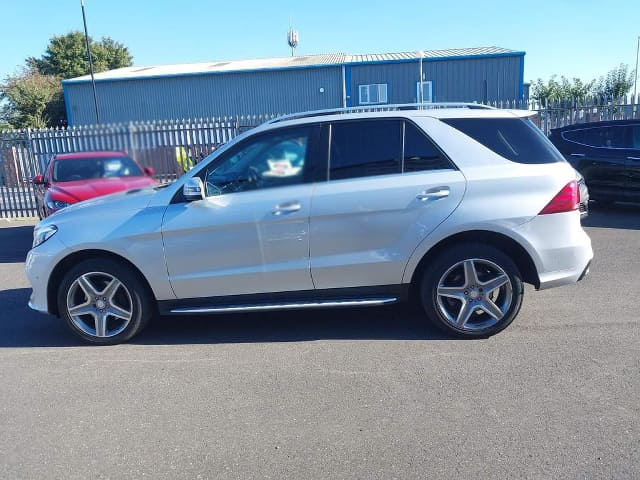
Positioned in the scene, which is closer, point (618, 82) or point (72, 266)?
point (72, 266)

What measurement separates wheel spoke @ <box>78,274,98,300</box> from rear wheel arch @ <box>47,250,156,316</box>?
0.17m

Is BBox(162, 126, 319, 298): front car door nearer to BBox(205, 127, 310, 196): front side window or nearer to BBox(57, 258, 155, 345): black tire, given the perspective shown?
BBox(205, 127, 310, 196): front side window

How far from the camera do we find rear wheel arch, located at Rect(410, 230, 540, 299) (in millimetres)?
4207

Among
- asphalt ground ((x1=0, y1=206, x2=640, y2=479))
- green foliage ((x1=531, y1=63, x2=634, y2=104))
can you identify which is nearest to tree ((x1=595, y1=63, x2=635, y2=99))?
green foliage ((x1=531, y1=63, x2=634, y2=104))

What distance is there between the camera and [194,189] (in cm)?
412

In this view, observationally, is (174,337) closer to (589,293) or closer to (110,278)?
(110,278)

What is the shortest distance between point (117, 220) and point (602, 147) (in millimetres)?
8875

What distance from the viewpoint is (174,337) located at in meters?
4.68

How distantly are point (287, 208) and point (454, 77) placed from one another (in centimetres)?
2891

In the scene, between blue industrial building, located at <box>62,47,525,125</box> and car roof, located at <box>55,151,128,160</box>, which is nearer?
car roof, located at <box>55,151,128,160</box>

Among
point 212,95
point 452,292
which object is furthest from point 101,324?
point 212,95

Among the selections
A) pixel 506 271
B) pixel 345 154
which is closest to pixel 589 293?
pixel 506 271

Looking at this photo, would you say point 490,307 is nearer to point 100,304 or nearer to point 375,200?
point 375,200

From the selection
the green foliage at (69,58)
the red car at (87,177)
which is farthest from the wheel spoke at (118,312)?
the green foliage at (69,58)
